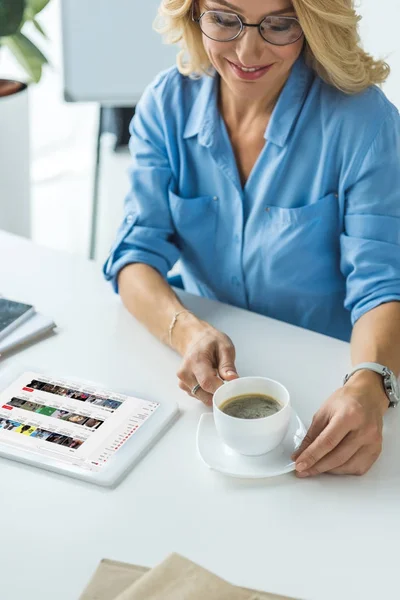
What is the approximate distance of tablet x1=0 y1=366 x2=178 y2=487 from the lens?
1167 mm

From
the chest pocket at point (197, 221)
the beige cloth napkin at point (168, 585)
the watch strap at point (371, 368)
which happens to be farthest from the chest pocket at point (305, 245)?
the beige cloth napkin at point (168, 585)

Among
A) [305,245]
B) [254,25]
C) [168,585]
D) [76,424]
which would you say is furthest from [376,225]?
[168,585]

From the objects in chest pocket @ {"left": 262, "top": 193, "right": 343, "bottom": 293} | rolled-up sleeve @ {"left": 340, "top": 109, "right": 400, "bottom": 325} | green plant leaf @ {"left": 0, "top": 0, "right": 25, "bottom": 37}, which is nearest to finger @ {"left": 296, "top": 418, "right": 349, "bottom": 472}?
rolled-up sleeve @ {"left": 340, "top": 109, "right": 400, "bottom": 325}

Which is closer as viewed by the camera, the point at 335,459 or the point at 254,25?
the point at 335,459

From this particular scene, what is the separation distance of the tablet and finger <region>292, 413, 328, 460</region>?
20cm

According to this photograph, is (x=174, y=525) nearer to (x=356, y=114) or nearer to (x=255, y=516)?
(x=255, y=516)

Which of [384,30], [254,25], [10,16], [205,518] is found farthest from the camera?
[384,30]

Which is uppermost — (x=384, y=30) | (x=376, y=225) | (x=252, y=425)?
(x=384, y=30)

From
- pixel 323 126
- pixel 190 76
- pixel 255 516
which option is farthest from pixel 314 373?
pixel 190 76

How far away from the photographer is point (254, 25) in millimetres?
1431

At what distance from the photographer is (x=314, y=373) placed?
54.2 inches

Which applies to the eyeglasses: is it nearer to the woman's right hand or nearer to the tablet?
the woman's right hand

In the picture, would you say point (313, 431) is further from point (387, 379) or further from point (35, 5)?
point (35, 5)

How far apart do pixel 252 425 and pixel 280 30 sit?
71cm
